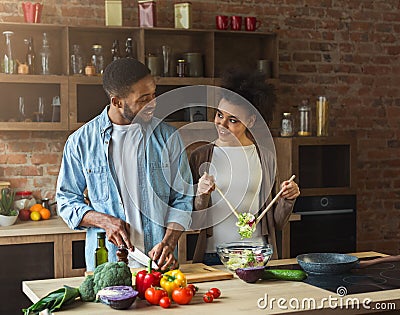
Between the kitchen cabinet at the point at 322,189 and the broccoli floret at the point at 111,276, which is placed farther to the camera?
the kitchen cabinet at the point at 322,189

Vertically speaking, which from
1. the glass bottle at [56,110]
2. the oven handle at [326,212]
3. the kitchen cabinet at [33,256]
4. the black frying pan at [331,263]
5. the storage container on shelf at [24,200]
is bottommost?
the kitchen cabinet at [33,256]

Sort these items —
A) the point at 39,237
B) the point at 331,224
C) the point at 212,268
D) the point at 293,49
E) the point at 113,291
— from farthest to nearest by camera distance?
the point at 293,49 → the point at 331,224 → the point at 39,237 → the point at 212,268 → the point at 113,291

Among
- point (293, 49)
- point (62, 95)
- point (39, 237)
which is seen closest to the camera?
point (39, 237)

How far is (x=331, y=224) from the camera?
5.35 m

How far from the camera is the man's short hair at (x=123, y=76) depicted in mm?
3254

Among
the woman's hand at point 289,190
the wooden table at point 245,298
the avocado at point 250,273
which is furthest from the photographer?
the woman's hand at point 289,190

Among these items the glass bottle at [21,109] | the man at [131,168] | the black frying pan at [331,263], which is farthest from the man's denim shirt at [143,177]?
the glass bottle at [21,109]

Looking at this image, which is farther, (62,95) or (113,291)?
(62,95)

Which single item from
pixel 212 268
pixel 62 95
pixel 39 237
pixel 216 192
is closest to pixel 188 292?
pixel 212 268

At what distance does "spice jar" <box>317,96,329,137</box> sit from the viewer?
5402 millimetres

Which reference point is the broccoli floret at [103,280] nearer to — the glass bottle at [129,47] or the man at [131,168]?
the man at [131,168]

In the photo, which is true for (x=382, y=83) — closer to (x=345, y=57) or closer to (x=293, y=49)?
(x=345, y=57)

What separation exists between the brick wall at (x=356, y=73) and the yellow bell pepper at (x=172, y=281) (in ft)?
10.0

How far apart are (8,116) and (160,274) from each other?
2588mm
